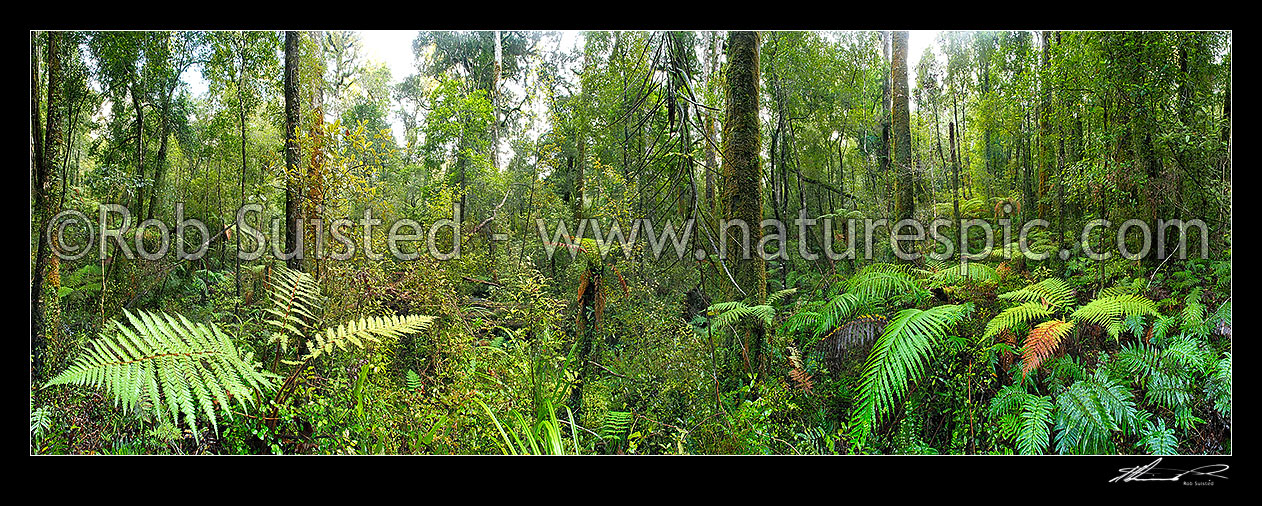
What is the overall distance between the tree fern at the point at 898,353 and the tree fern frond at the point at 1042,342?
0.26 m

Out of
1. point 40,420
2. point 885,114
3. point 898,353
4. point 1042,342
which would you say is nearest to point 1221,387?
point 1042,342

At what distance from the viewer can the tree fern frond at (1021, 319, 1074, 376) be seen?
2084 mm

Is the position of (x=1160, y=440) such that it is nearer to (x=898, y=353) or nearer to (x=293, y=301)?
(x=898, y=353)

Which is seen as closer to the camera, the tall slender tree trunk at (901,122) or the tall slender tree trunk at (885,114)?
the tall slender tree trunk at (901,122)

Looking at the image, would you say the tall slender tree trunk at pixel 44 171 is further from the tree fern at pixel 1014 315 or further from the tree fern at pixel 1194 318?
the tree fern at pixel 1194 318

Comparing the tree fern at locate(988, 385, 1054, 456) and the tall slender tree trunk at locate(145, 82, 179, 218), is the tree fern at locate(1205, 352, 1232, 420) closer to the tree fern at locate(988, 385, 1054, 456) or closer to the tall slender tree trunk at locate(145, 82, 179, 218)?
the tree fern at locate(988, 385, 1054, 456)

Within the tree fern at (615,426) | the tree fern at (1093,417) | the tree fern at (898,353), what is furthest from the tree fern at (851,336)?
the tree fern at (615,426)

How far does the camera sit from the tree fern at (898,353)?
2.11 m

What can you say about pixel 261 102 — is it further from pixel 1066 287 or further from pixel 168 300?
pixel 1066 287

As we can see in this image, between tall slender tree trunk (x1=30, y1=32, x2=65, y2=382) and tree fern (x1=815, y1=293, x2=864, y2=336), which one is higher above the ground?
tall slender tree trunk (x1=30, y1=32, x2=65, y2=382)

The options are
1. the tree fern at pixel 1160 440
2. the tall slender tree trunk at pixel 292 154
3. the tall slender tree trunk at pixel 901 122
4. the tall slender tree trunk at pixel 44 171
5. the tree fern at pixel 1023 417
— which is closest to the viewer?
the tree fern at pixel 1160 440

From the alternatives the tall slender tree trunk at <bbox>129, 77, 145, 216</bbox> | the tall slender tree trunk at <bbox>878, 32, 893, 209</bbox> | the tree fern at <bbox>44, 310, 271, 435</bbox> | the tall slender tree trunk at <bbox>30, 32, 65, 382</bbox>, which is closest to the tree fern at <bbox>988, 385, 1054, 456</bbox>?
the tall slender tree trunk at <bbox>878, 32, 893, 209</bbox>
